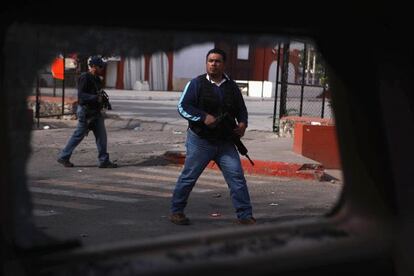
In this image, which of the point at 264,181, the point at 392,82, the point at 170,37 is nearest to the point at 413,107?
the point at 392,82

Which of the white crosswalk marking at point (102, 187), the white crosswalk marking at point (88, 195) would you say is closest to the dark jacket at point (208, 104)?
the white crosswalk marking at point (88, 195)

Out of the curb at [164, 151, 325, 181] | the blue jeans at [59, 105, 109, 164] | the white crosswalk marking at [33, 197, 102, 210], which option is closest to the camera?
the white crosswalk marking at [33, 197, 102, 210]

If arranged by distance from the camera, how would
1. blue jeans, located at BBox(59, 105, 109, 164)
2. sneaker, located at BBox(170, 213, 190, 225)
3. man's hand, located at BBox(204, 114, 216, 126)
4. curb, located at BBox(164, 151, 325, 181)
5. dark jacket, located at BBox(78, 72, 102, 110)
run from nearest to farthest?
man's hand, located at BBox(204, 114, 216, 126) < sneaker, located at BBox(170, 213, 190, 225) < curb, located at BBox(164, 151, 325, 181) < dark jacket, located at BBox(78, 72, 102, 110) < blue jeans, located at BBox(59, 105, 109, 164)

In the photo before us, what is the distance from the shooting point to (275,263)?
87.8 inches

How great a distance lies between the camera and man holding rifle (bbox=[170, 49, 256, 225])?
19.2ft

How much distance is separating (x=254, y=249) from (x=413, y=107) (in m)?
0.73

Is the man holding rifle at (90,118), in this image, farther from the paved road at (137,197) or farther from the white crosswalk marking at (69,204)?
the white crosswalk marking at (69,204)

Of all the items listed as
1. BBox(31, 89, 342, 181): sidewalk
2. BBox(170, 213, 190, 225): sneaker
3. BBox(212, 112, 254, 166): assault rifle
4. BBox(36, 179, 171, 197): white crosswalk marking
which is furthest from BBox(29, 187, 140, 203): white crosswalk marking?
BBox(212, 112, 254, 166): assault rifle

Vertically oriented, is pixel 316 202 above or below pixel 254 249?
below

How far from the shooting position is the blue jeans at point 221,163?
19.4 feet

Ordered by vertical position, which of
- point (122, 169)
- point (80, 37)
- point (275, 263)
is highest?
point (80, 37)

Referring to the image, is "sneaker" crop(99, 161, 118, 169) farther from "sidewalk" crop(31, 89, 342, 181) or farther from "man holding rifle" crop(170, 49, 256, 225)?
"man holding rifle" crop(170, 49, 256, 225)

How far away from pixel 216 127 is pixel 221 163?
349mm

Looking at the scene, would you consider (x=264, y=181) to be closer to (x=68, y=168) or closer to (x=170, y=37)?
(x=68, y=168)
